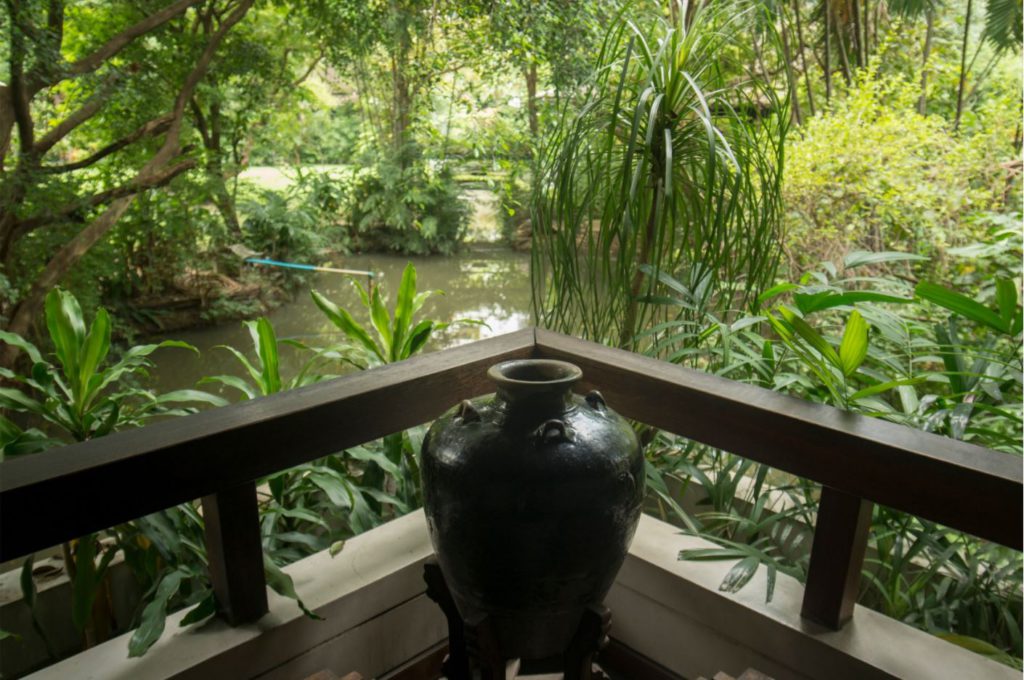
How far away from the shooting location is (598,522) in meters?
0.80

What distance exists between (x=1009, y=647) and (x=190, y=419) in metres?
1.54

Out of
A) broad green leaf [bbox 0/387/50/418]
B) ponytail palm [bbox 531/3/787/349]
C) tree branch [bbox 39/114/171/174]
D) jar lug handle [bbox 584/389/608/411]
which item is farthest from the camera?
tree branch [bbox 39/114/171/174]

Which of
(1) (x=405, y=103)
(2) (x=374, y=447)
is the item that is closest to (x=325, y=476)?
(2) (x=374, y=447)

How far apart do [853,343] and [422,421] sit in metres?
0.75

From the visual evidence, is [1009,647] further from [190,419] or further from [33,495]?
[33,495]

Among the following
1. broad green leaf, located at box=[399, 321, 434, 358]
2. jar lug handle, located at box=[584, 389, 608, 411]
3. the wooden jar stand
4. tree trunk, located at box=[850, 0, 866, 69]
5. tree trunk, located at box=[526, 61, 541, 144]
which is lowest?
the wooden jar stand

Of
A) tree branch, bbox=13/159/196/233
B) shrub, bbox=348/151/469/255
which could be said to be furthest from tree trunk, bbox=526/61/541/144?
tree branch, bbox=13/159/196/233

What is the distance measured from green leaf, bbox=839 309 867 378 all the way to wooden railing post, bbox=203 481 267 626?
3.20 ft

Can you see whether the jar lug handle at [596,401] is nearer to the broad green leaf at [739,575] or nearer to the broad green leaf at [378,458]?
the broad green leaf at [739,575]

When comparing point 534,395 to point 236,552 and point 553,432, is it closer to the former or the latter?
point 553,432

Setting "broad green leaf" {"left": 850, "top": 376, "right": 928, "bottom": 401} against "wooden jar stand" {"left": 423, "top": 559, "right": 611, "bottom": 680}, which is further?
"broad green leaf" {"left": 850, "top": 376, "right": 928, "bottom": 401}

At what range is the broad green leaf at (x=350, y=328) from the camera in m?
1.77

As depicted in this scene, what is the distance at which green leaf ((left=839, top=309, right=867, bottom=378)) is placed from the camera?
1.06 m

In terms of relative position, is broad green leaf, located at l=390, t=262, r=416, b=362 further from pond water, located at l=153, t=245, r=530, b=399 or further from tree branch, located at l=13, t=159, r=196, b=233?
tree branch, located at l=13, t=159, r=196, b=233
